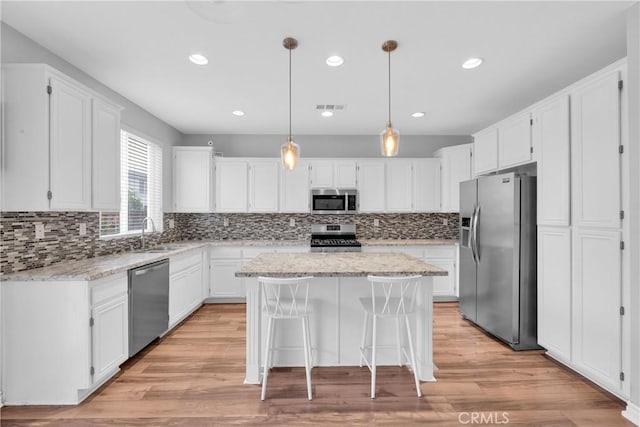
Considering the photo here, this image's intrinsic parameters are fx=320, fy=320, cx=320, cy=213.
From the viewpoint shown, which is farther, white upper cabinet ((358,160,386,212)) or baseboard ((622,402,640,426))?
white upper cabinet ((358,160,386,212))

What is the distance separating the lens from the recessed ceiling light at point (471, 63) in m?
2.70

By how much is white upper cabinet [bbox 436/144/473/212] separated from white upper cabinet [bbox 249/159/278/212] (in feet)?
8.35

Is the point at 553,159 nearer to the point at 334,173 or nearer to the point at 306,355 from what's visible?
the point at 306,355

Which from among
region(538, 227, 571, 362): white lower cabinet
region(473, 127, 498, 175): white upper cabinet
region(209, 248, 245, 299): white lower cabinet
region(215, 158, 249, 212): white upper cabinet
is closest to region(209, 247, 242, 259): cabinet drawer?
region(209, 248, 245, 299): white lower cabinet

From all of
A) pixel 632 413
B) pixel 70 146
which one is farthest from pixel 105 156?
pixel 632 413

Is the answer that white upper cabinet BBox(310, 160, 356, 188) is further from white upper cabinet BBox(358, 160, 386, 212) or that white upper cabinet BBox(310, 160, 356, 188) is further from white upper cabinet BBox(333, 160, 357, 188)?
white upper cabinet BBox(358, 160, 386, 212)

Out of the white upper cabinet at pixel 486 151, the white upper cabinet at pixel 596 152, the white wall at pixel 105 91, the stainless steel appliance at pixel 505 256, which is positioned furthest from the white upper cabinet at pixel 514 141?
the white wall at pixel 105 91

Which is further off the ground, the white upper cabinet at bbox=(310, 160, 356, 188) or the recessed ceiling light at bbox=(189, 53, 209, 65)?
the recessed ceiling light at bbox=(189, 53, 209, 65)

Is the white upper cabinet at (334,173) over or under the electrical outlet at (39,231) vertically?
over

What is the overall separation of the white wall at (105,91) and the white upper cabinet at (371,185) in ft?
9.30

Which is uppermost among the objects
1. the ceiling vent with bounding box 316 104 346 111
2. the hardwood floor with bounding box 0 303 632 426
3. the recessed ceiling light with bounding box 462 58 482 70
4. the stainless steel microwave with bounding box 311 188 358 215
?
the recessed ceiling light with bounding box 462 58 482 70

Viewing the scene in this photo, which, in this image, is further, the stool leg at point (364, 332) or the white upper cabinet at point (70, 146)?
the stool leg at point (364, 332)

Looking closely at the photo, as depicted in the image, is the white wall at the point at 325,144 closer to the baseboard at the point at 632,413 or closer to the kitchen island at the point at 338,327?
the kitchen island at the point at 338,327

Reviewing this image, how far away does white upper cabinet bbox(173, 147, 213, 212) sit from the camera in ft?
15.6
